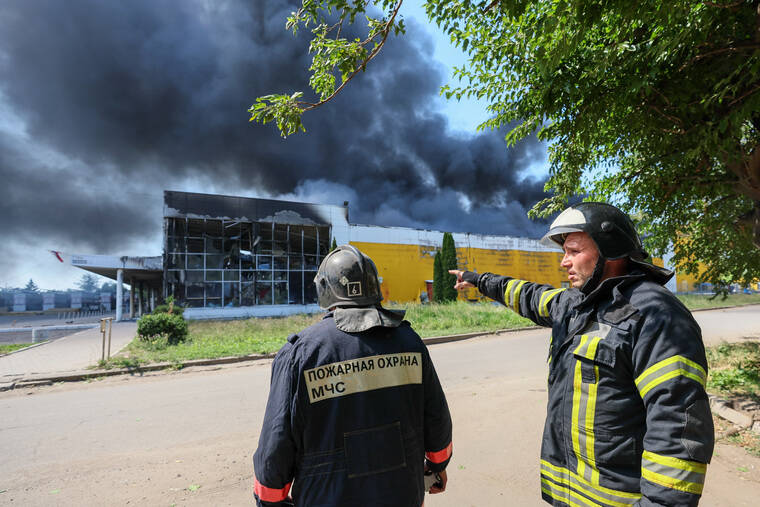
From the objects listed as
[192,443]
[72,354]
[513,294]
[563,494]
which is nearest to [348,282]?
[513,294]

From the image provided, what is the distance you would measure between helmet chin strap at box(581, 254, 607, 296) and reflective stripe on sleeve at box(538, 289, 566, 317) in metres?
0.37

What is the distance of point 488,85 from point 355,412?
4.87 meters

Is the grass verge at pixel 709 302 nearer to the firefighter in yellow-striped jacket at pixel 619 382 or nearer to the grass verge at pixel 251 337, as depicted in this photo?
the grass verge at pixel 251 337

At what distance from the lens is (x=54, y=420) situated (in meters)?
5.35

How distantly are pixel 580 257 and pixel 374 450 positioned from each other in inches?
56.1

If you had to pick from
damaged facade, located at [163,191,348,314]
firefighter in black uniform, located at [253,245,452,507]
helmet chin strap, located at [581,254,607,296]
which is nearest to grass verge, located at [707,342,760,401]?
helmet chin strap, located at [581,254,607,296]

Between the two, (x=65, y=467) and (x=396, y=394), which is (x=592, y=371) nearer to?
(x=396, y=394)

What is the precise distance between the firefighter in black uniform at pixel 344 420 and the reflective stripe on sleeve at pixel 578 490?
25.5 inches

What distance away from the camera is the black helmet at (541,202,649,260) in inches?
73.2

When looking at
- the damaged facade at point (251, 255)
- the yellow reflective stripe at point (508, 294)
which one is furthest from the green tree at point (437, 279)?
the yellow reflective stripe at point (508, 294)

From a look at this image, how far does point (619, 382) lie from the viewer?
61.0 inches

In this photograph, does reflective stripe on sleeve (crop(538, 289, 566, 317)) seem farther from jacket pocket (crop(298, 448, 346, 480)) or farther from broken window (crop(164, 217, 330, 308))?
broken window (crop(164, 217, 330, 308))

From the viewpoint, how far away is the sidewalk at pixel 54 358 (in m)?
8.35

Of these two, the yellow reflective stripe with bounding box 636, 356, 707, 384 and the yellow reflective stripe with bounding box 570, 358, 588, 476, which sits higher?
the yellow reflective stripe with bounding box 636, 356, 707, 384
